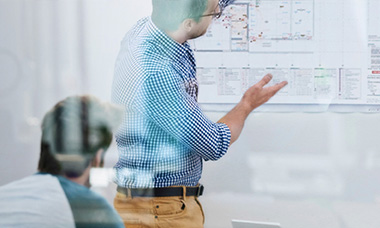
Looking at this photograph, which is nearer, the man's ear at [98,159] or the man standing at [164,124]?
the man standing at [164,124]

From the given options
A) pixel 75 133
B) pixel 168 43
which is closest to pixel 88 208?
pixel 75 133

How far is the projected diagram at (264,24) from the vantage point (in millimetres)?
1944

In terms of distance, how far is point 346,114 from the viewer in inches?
78.5

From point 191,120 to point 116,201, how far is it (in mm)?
475

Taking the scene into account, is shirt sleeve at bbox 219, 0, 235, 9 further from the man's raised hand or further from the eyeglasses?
the man's raised hand

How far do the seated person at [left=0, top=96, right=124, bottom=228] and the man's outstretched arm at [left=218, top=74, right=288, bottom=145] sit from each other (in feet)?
1.45

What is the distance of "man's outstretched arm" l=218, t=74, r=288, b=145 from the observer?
1.73 m

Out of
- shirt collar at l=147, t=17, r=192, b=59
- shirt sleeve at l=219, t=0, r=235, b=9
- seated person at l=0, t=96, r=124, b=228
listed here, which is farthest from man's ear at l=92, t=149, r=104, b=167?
shirt sleeve at l=219, t=0, r=235, b=9

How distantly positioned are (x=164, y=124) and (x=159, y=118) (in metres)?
0.03

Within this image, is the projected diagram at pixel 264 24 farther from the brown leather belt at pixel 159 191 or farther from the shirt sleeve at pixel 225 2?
the brown leather belt at pixel 159 191

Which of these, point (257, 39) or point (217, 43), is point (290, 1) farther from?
point (217, 43)

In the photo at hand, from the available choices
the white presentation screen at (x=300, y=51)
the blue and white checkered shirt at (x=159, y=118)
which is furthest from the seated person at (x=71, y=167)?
the white presentation screen at (x=300, y=51)

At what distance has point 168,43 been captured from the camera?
1691mm

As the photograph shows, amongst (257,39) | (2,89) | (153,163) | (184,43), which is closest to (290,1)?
(257,39)
